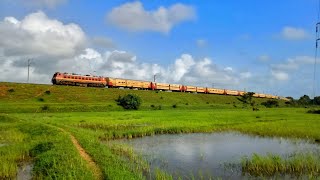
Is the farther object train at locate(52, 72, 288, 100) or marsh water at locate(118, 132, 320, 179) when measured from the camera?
train at locate(52, 72, 288, 100)

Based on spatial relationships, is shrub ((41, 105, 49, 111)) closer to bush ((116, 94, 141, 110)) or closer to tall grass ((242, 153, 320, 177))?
bush ((116, 94, 141, 110))

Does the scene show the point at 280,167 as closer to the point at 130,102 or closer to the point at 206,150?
the point at 206,150

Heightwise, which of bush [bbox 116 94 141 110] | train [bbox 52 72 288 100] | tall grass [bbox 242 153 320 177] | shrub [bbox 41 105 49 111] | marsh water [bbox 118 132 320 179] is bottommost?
marsh water [bbox 118 132 320 179]

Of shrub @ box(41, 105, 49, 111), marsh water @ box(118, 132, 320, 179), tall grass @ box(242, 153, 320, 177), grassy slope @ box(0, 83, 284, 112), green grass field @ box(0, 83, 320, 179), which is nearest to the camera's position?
green grass field @ box(0, 83, 320, 179)

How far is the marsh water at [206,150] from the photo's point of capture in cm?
1928

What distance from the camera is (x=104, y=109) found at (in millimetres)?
70812

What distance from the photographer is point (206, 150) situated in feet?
86.5

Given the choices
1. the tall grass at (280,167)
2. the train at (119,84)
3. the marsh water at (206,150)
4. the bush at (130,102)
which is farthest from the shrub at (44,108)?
the tall grass at (280,167)

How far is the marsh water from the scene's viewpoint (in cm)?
1928

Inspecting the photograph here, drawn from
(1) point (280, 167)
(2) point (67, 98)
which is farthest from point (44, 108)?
(1) point (280, 167)

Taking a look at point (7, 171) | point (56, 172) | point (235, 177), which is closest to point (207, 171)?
point (235, 177)

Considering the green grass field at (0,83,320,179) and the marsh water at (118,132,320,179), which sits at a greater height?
the green grass field at (0,83,320,179)

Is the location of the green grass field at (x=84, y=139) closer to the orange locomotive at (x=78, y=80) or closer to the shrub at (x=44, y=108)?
the shrub at (x=44, y=108)

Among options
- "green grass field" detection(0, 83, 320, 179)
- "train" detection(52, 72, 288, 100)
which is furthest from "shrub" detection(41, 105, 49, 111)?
"train" detection(52, 72, 288, 100)
